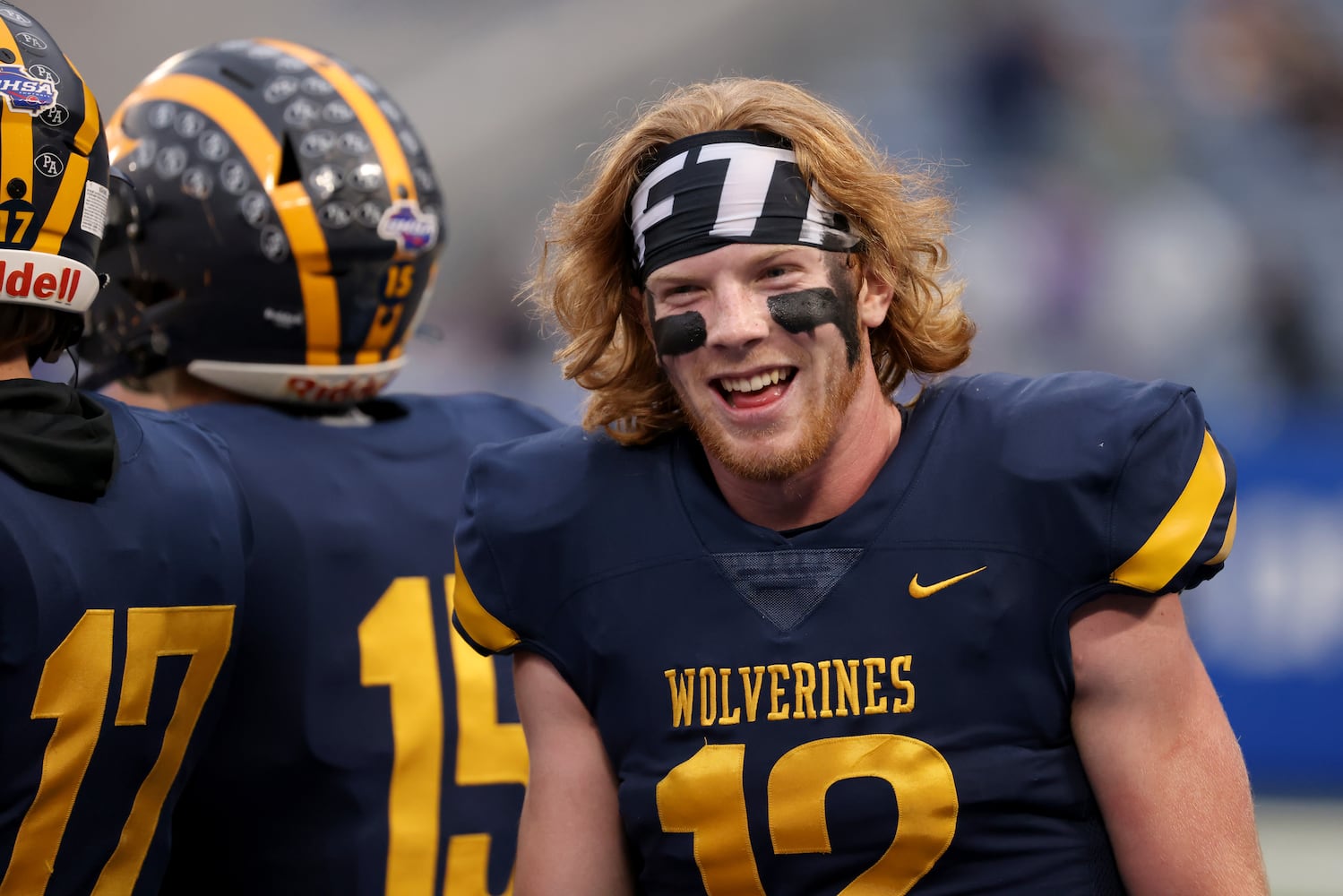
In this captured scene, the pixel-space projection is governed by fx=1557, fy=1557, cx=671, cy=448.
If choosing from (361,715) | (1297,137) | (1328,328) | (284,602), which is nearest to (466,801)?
(361,715)

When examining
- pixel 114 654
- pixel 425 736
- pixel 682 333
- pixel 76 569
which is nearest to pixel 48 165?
pixel 76 569

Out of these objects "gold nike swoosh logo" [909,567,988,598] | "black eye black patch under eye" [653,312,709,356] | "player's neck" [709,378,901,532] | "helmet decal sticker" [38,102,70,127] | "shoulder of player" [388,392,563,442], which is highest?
"helmet decal sticker" [38,102,70,127]

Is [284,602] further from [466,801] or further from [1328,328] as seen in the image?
[1328,328]

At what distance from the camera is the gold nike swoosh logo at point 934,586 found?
2197mm

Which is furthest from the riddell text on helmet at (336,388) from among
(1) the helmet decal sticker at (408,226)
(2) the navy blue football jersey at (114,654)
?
(2) the navy blue football jersey at (114,654)

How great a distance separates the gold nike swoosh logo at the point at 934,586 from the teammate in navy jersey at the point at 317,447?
966mm

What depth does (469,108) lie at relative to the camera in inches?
409

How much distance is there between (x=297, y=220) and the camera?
2914 mm

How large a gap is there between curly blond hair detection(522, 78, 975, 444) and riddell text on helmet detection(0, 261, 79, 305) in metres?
0.81

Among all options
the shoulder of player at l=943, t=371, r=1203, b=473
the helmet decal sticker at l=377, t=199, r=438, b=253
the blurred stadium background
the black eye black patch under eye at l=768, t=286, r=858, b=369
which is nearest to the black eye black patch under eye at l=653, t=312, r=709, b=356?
the black eye black patch under eye at l=768, t=286, r=858, b=369

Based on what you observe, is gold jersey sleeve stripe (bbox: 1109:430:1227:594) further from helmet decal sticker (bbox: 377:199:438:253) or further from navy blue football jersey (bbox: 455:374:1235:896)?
helmet decal sticker (bbox: 377:199:438:253)

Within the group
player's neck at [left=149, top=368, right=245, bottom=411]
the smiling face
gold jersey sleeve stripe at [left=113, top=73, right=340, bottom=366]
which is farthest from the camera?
player's neck at [left=149, top=368, right=245, bottom=411]

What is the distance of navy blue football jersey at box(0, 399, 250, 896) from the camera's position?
2066 mm

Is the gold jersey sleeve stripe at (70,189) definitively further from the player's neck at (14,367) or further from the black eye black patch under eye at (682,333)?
the black eye black patch under eye at (682,333)
